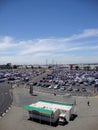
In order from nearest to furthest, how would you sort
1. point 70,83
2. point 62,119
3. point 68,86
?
point 62,119, point 68,86, point 70,83

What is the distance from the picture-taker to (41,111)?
23672mm

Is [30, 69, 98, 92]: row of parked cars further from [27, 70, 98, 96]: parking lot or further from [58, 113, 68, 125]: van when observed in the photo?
[58, 113, 68, 125]: van

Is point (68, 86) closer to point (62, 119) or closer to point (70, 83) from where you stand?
point (70, 83)

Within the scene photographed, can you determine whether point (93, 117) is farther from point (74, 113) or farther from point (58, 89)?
point (58, 89)

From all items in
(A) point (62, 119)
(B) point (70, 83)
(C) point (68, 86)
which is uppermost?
(B) point (70, 83)

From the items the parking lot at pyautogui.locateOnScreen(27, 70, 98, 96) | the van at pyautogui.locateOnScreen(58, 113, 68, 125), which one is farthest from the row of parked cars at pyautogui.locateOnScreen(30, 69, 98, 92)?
the van at pyautogui.locateOnScreen(58, 113, 68, 125)

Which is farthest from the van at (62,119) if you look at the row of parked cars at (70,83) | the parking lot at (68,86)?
the row of parked cars at (70,83)

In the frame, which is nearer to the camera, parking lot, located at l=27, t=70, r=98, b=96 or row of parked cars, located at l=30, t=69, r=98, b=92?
parking lot, located at l=27, t=70, r=98, b=96

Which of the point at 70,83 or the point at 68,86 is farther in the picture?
the point at 70,83

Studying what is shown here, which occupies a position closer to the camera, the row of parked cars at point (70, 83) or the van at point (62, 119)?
the van at point (62, 119)

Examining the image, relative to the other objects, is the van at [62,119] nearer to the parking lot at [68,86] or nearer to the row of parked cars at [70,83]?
the parking lot at [68,86]

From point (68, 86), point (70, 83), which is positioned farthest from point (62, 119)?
point (70, 83)

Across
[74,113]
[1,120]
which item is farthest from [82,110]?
[1,120]

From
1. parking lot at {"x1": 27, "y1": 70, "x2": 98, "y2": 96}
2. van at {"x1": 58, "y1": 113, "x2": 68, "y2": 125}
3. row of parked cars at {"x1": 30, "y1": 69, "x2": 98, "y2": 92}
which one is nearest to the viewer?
van at {"x1": 58, "y1": 113, "x2": 68, "y2": 125}
